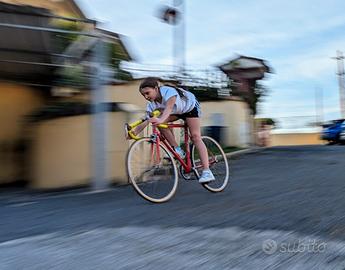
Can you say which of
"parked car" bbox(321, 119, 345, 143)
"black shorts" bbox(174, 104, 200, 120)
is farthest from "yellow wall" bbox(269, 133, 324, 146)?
"black shorts" bbox(174, 104, 200, 120)

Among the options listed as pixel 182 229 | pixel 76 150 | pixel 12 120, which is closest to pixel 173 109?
pixel 182 229

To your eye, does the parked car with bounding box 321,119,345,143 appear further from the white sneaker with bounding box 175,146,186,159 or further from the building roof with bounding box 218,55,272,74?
the white sneaker with bounding box 175,146,186,159

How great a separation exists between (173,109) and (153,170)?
72cm

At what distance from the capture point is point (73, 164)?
7.04 metres

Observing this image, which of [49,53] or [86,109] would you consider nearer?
[86,109]

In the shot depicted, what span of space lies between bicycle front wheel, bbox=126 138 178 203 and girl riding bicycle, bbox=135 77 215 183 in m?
0.23

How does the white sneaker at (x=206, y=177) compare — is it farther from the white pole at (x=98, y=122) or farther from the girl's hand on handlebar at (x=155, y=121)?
the white pole at (x=98, y=122)

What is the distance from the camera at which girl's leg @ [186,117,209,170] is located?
18.8ft

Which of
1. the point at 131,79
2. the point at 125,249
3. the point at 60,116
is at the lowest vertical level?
the point at 125,249

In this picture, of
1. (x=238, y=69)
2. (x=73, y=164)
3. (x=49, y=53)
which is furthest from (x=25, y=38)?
(x=238, y=69)

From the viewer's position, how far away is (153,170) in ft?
17.4

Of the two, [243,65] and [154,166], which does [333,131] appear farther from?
[154,166]

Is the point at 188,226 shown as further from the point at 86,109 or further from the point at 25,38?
the point at 25,38

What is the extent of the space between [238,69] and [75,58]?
9.64m
